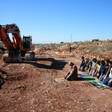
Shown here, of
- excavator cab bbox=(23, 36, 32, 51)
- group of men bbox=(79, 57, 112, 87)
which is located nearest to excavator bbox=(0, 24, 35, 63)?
excavator cab bbox=(23, 36, 32, 51)

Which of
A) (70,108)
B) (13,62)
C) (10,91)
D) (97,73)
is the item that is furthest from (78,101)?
(13,62)

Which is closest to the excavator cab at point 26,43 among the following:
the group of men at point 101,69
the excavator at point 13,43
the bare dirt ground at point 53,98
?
the excavator at point 13,43

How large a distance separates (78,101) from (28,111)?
179 centimetres

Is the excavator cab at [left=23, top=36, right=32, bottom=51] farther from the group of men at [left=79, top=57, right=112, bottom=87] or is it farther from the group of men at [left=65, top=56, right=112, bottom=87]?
the group of men at [left=65, top=56, right=112, bottom=87]

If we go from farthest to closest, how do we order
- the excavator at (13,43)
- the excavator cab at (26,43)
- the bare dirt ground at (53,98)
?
the excavator cab at (26,43) < the excavator at (13,43) < the bare dirt ground at (53,98)

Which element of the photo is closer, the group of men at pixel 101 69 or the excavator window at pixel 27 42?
the group of men at pixel 101 69

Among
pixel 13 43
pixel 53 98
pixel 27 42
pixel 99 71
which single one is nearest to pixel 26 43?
pixel 27 42

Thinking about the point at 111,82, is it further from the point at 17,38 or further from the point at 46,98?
the point at 17,38

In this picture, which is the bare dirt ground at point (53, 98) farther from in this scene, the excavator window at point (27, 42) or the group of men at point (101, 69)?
the excavator window at point (27, 42)

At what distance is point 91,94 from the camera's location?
558cm

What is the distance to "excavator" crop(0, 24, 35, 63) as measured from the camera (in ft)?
37.6

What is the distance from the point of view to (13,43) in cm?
1396

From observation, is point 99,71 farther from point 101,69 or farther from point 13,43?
point 13,43

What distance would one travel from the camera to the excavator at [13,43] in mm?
11469
